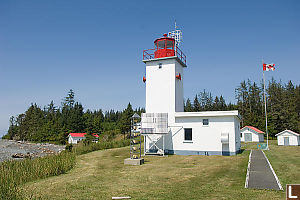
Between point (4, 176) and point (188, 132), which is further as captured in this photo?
point (188, 132)

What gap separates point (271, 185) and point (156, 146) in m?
11.7

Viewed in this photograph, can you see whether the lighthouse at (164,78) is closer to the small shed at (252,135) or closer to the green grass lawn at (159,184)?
the green grass lawn at (159,184)

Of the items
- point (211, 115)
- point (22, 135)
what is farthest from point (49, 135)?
point (211, 115)

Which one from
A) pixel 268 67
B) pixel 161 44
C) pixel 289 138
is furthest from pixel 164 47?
pixel 289 138

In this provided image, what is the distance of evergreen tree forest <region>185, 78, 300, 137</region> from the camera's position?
47.7 m

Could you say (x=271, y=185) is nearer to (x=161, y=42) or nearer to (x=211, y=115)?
(x=211, y=115)

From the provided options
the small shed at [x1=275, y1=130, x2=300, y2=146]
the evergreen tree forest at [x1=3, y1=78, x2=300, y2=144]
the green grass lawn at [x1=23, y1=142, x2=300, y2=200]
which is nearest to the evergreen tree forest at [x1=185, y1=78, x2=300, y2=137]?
the evergreen tree forest at [x1=3, y1=78, x2=300, y2=144]

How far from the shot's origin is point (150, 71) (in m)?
21.2

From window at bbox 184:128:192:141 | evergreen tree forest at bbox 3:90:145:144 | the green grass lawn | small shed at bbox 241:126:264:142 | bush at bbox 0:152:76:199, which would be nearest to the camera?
the green grass lawn

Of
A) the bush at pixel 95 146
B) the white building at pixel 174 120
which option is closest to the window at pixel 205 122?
the white building at pixel 174 120

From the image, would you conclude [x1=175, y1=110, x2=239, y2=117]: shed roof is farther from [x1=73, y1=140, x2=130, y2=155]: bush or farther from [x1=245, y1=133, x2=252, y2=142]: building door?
[x1=245, y1=133, x2=252, y2=142]: building door

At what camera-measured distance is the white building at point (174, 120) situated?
1834 cm

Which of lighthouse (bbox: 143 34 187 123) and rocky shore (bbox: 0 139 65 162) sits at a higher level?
lighthouse (bbox: 143 34 187 123)

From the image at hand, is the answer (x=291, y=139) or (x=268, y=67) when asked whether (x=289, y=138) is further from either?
(x=268, y=67)
